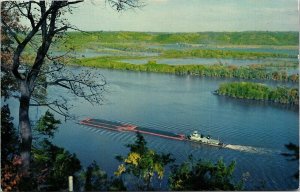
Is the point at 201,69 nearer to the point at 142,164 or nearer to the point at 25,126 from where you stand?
the point at 142,164

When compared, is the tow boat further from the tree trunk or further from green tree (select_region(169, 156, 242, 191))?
the tree trunk

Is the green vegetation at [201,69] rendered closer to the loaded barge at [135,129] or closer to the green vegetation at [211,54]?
→ the green vegetation at [211,54]

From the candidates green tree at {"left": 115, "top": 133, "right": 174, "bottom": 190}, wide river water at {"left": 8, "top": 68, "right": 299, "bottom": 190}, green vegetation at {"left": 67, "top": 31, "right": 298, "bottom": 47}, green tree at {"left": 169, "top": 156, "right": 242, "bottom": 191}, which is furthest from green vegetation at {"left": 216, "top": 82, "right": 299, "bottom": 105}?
green tree at {"left": 115, "top": 133, "right": 174, "bottom": 190}

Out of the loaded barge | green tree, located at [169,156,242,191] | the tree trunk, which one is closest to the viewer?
the tree trunk

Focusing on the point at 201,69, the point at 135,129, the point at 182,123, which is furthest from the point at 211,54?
the point at 135,129

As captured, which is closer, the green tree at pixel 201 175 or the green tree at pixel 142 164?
the green tree at pixel 201 175

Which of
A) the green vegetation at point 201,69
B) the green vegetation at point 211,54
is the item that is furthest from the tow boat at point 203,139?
the green vegetation at point 211,54
